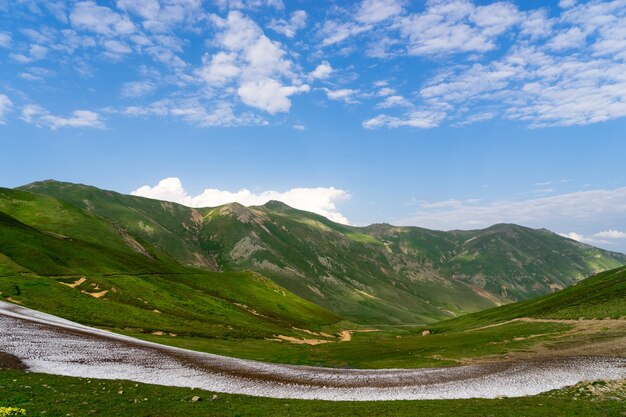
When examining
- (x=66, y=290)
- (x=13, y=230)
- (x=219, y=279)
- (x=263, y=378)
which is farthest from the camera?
(x=219, y=279)

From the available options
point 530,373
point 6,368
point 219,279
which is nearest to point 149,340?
point 6,368

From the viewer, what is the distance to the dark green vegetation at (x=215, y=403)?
26.9 metres

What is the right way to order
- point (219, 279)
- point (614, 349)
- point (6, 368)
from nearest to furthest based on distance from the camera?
point (6, 368), point (614, 349), point (219, 279)

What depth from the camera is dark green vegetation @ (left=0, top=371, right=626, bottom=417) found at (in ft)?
88.2

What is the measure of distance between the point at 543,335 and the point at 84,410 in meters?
74.6

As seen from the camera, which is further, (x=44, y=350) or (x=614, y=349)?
(x=614, y=349)

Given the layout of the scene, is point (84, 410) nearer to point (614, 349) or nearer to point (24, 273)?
point (614, 349)

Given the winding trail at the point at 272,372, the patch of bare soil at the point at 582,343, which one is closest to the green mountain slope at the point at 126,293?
the winding trail at the point at 272,372

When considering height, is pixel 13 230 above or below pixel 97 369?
above

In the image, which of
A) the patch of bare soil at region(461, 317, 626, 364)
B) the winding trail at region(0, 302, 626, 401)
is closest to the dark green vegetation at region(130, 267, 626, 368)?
the patch of bare soil at region(461, 317, 626, 364)

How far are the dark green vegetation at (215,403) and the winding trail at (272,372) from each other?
11.2 feet

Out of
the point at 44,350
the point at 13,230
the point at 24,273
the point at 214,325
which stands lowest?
the point at 214,325

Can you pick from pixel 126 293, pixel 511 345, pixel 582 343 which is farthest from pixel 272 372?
pixel 126 293

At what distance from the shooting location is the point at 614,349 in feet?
178
